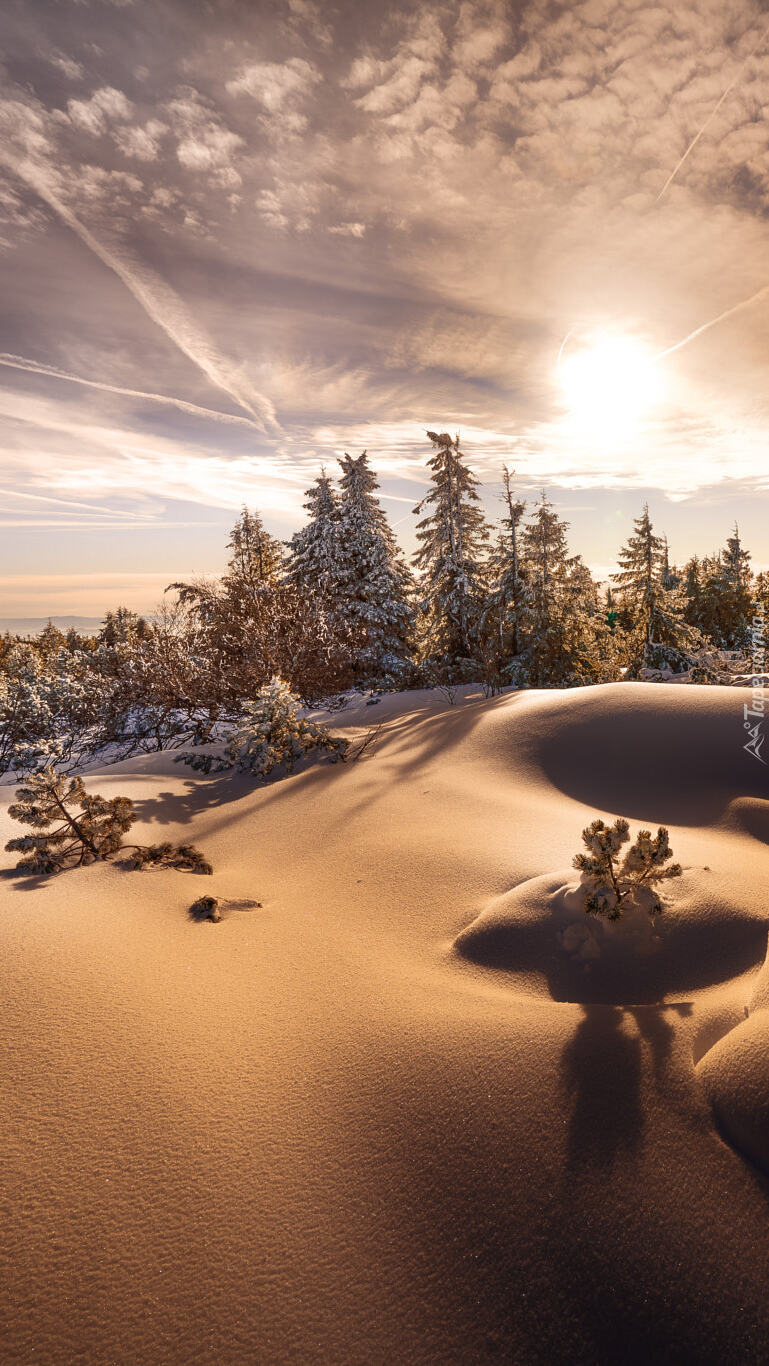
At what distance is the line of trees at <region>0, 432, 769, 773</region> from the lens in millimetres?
14352

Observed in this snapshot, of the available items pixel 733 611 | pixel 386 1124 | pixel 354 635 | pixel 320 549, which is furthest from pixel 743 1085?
pixel 733 611

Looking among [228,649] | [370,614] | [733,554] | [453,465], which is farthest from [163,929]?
[733,554]

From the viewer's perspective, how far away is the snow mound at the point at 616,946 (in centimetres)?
285

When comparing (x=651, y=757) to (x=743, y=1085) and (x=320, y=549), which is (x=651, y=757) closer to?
(x=743, y=1085)

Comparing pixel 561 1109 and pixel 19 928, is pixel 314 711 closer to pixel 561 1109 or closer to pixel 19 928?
pixel 19 928

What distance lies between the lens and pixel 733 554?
42531 mm

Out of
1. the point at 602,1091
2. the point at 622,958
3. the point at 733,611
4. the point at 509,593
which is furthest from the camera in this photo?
the point at 733,611

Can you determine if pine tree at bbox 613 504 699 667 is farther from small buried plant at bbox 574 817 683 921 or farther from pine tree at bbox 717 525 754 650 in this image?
small buried plant at bbox 574 817 683 921

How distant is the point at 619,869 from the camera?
310 centimetres

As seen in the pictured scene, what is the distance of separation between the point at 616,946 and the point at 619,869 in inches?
16.4

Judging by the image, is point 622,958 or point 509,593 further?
point 509,593

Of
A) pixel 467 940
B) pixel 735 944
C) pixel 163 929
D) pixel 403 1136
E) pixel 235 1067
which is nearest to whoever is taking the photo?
pixel 403 1136

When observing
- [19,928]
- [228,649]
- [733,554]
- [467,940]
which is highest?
[733,554]

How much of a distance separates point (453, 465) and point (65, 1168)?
22.2 metres
